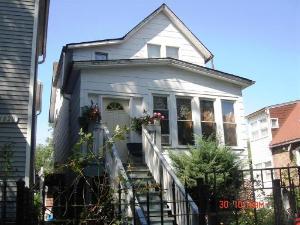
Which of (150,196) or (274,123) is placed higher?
(274,123)

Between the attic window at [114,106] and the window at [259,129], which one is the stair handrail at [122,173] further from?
the window at [259,129]

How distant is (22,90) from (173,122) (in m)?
5.98

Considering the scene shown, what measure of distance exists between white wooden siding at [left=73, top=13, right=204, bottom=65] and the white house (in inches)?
1.7

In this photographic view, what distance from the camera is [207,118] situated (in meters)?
15.2

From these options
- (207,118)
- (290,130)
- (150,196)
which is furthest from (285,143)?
(150,196)

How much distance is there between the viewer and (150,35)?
17.5 m

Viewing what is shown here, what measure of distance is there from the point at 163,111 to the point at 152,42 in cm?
432

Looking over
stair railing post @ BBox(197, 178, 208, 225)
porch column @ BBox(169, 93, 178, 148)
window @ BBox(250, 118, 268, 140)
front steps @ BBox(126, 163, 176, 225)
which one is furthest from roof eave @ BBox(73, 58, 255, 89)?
window @ BBox(250, 118, 268, 140)

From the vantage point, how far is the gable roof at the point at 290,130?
23283 mm

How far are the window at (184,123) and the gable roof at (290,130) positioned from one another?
10359 millimetres

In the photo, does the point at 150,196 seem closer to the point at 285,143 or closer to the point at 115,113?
the point at 115,113

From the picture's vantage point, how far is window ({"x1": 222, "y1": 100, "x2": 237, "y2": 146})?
50.6ft

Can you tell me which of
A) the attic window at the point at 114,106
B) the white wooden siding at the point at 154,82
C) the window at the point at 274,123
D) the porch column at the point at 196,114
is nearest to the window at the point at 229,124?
A: the white wooden siding at the point at 154,82

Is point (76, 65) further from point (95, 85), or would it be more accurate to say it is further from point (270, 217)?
point (270, 217)
